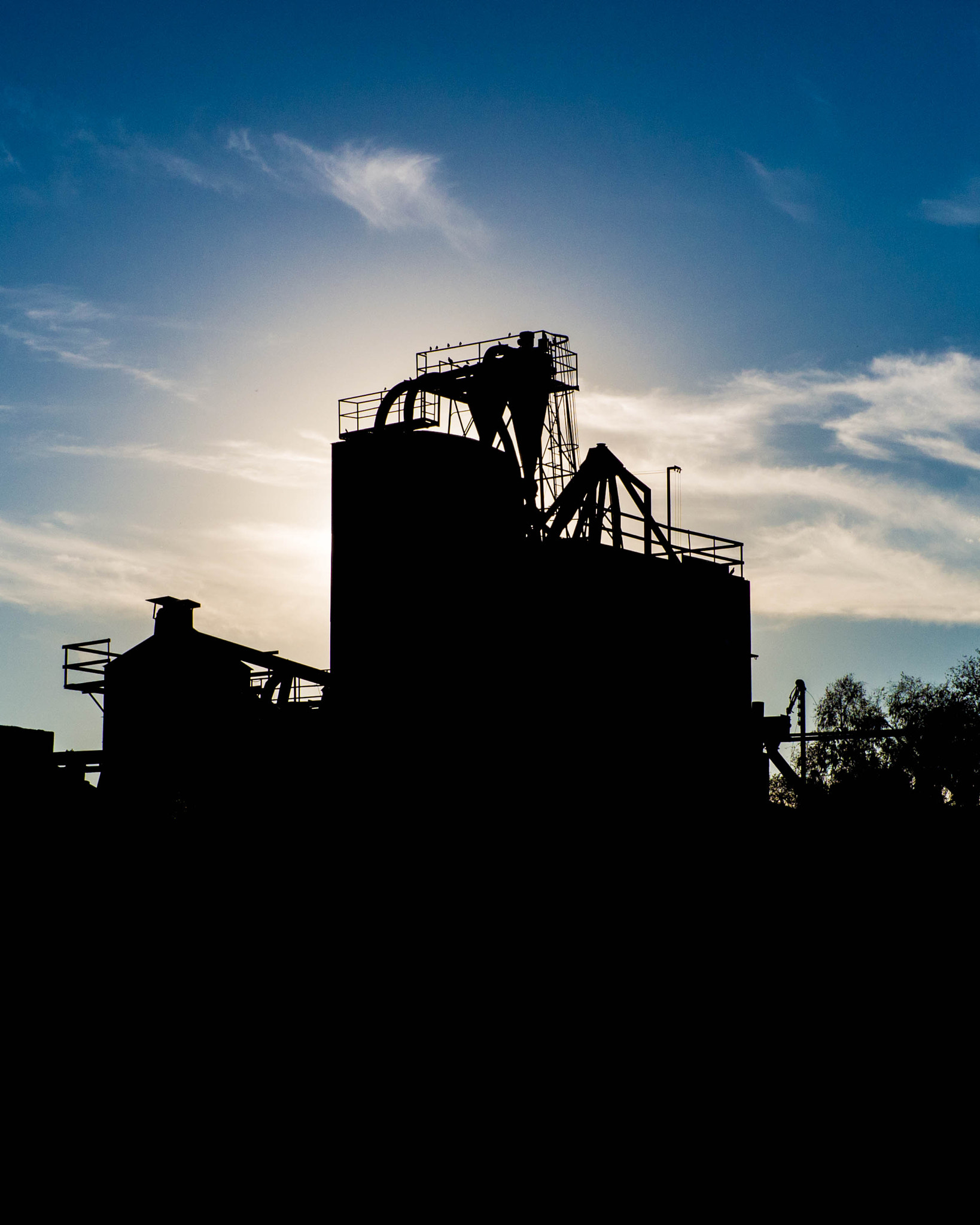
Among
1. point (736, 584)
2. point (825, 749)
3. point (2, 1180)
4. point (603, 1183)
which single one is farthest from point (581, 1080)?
point (825, 749)

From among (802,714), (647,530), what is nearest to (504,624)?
(647,530)

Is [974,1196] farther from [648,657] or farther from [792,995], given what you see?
[648,657]

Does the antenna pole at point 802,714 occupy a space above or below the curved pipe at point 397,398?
below

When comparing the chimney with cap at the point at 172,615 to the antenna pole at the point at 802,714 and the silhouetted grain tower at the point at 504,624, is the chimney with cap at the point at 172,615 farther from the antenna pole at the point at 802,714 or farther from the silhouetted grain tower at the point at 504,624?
the antenna pole at the point at 802,714

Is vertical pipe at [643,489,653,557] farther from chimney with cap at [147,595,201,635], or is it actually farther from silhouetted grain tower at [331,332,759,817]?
chimney with cap at [147,595,201,635]

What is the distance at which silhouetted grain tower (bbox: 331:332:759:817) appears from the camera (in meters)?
25.9

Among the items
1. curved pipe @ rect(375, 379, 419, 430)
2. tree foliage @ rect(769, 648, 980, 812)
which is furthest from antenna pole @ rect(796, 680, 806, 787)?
curved pipe @ rect(375, 379, 419, 430)

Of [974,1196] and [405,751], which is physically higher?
[405,751]

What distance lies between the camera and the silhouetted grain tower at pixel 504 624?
84.8ft

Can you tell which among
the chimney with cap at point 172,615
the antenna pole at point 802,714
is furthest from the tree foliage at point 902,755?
the chimney with cap at point 172,615

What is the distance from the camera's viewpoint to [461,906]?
21.9 meters

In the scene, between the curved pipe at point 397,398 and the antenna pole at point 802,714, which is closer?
the curved pipe at point 397,398

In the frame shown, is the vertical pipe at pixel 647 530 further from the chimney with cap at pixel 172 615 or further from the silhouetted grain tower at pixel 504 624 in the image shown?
the chimney with cap at pixel 172 615

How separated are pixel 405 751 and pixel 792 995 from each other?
10.5 m
